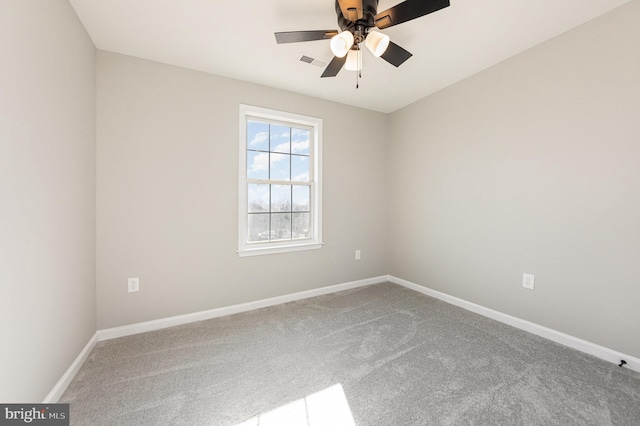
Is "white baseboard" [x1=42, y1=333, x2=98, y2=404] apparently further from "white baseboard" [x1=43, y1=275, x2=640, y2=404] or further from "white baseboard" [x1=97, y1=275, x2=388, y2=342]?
"white baseboard" [x1=97, y1=275, x2=388, y2=342]

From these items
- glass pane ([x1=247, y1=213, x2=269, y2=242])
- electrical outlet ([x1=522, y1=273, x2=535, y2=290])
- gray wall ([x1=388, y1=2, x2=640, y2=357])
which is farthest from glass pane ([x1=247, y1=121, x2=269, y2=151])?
electrical outlet ([x1=522, y1=273, x2=535, y2=290])

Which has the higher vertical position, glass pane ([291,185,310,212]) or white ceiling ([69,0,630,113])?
white ceiling ([69,0,630,113])

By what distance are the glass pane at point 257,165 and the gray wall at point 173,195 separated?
0.21m

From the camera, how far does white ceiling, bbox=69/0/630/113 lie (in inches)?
70.9

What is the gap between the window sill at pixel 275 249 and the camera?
286 cm

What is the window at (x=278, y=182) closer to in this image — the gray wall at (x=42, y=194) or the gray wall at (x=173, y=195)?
the gray wall at (x=173, y=195)

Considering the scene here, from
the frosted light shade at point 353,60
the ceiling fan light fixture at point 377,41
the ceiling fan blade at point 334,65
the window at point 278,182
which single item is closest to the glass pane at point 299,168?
the window at point 278,182

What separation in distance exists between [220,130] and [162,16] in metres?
1.01

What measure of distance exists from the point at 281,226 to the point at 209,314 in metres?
1.25

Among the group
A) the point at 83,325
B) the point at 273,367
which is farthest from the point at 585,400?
the point at 83,325

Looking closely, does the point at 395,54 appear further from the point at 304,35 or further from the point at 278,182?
the point at 278,182

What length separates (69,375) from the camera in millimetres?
1684

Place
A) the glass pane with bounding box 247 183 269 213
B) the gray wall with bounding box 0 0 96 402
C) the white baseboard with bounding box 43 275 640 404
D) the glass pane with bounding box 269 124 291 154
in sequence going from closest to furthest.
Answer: the gray wall with bounding box 0 0 96 402 → the white baseboard with bounding box 43 275 640 404 → the glass pane with bounding box 247 183 269 213 → the glass pane with bounding box 269 124 291 154

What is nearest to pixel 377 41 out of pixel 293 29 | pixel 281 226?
pixel 293 29
